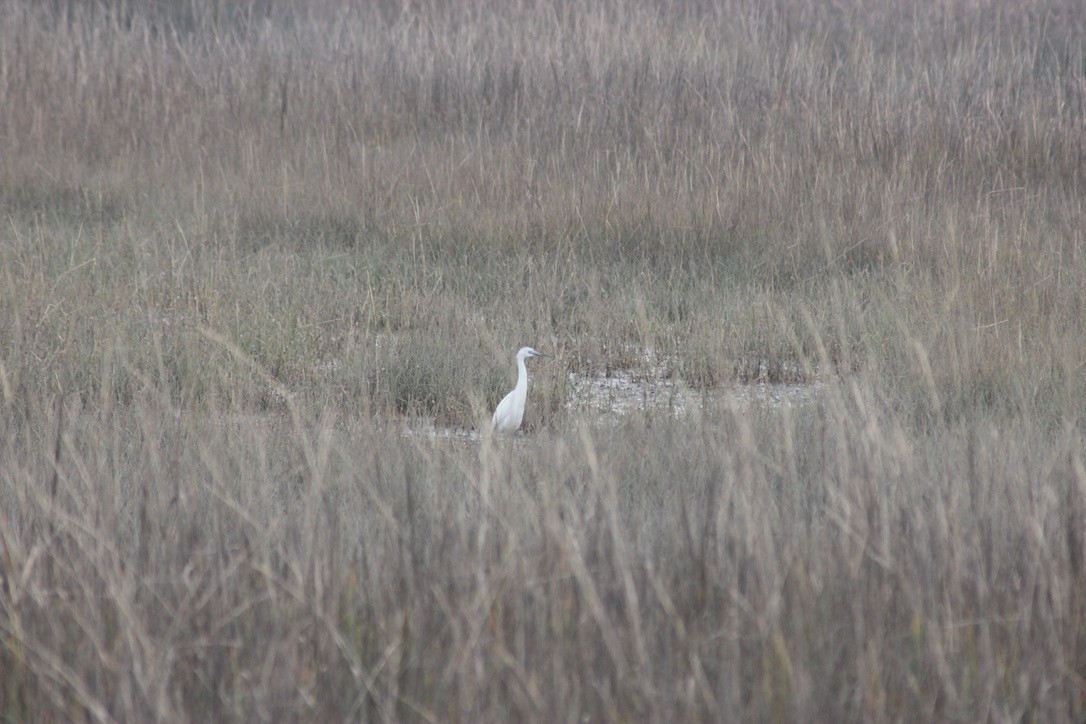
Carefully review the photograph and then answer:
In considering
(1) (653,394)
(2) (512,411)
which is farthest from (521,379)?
(1) (653,394)

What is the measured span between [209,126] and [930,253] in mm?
4284

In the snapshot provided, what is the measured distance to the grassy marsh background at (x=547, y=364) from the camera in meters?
2.00

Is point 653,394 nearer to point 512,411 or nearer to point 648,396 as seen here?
point 648,396

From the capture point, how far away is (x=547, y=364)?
4230 mm

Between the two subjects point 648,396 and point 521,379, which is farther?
point 648,396

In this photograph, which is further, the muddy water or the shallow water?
the muddy water

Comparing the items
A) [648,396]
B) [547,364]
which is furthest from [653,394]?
[547,364]

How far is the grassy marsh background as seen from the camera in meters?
2.00

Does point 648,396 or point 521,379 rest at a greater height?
point 521,379

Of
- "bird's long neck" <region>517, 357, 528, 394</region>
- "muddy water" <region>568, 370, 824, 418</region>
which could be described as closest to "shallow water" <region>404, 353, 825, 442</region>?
"muddy water" <region>568, 370, 824, 418</region>

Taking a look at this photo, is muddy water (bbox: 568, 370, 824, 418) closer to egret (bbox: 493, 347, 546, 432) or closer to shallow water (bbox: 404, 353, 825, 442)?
shallow water (bbox: 404, 353, 825, 442)

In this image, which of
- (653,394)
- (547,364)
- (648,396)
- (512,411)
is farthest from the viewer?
(547,364)

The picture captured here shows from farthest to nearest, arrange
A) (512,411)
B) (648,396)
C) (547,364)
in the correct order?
(547,364)
(648,396)
(512,411)

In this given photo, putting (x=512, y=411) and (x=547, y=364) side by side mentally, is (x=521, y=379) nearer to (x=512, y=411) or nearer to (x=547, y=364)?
(x=512, y=411)
